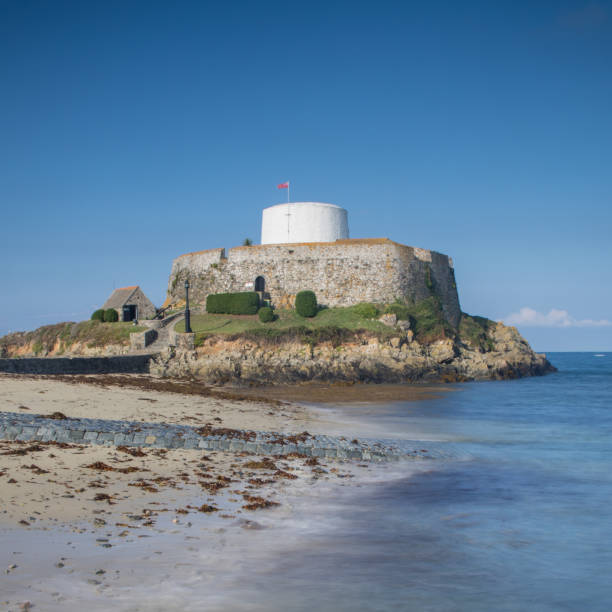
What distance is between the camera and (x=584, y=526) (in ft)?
23.3

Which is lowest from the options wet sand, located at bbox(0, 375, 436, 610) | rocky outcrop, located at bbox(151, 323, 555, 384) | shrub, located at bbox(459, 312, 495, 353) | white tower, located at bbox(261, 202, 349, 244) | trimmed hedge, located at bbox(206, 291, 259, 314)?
wet sand, located at bbox(0, 375, 436, 610)

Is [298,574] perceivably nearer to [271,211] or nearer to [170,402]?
[170,402]

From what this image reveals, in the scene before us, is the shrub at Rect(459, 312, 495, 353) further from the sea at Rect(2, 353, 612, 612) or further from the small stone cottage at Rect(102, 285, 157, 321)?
the sea at Rect(2, 353, 612, 612)

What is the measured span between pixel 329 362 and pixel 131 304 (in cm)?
1617

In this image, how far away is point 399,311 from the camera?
1399 inches

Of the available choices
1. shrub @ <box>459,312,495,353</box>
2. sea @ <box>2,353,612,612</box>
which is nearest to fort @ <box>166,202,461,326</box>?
shrub @ <box>459,312,495,353</box>

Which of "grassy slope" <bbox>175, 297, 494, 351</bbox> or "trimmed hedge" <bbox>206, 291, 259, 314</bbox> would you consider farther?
"trimmed hedge" <bbox>206, 291, 259, 314</bbox>

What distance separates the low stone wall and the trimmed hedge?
882 centimetres

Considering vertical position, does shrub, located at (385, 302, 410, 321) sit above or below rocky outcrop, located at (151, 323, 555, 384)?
above

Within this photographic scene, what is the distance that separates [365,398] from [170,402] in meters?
8.50

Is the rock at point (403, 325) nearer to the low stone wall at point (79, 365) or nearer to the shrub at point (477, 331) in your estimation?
the shrub at point (477, 331)

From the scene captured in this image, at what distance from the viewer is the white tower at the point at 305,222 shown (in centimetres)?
4209

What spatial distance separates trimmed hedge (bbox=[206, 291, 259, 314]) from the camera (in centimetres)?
3734

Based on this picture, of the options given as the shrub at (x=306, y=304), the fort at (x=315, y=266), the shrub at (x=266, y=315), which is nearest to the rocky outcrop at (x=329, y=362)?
the shrub at (x=266, y=315)
